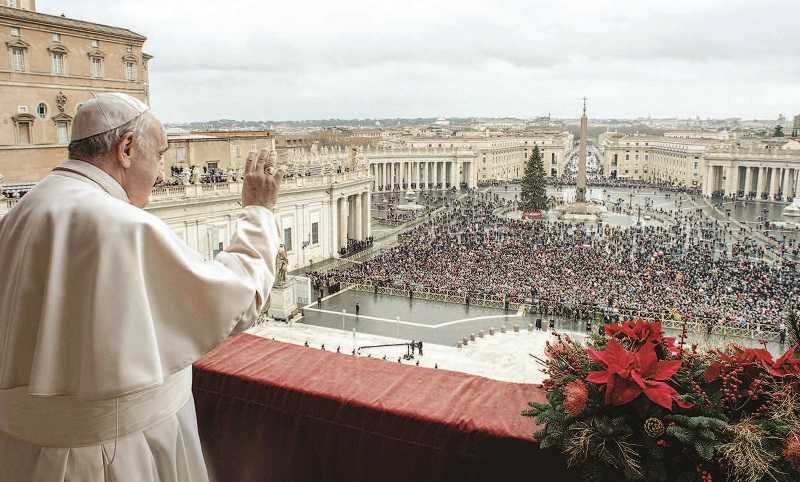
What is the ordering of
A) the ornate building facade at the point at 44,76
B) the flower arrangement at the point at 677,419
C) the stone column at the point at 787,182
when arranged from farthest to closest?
the stone column at the point at 787,182
the ornate building facade at the point at 44,76
the flower arrangement at the point at 677,419

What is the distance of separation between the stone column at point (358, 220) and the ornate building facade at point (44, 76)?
56.3ft

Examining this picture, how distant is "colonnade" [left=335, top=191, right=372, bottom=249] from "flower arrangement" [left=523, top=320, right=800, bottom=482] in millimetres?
38701

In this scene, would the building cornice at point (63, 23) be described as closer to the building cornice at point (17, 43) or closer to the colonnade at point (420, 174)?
the building cornice at point (17, 43)

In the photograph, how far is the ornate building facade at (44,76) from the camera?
26281 millimetres

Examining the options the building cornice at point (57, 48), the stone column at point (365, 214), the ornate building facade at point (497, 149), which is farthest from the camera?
the ornate building facade at point (497, 149)

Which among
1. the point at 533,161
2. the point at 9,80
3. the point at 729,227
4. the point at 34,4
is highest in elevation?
the point at 34,4

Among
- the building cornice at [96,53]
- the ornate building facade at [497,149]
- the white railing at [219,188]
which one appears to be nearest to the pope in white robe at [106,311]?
the white railing at [219,188]

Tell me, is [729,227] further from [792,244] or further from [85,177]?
[85,177]

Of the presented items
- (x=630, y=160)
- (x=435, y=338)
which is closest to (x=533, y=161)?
(x=435, y=338)

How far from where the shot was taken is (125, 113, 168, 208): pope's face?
8.14 ft

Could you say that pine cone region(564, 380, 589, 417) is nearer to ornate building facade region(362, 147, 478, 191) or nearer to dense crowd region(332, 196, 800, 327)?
dense crowd region(332, 196, 800, 327)

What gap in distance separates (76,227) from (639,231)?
1933 inches

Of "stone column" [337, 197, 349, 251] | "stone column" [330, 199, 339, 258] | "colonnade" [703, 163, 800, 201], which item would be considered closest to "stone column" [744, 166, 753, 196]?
"colonnade" [703, 163, 800, 201]

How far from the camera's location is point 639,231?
47469mm
